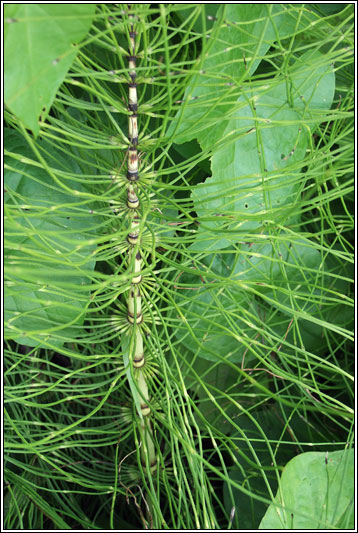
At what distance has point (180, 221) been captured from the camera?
72cm

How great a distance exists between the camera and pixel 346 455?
2.44 ft

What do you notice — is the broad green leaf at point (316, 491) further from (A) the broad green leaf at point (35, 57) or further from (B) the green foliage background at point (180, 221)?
(A) the broad green leaf at point (35, 57)

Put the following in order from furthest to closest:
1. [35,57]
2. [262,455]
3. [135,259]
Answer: [262,455]
[135,259]
[35,57]

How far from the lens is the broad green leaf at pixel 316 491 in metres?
0.73

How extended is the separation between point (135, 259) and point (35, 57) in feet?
1.02

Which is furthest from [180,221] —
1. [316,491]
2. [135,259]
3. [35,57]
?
[316,491]

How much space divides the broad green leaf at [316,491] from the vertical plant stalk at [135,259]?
0.21 meters

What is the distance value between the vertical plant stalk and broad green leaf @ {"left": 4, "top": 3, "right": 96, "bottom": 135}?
0.06 metres

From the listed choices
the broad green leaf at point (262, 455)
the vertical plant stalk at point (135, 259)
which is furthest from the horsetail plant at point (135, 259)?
the broad green leaf at point (262, 455)

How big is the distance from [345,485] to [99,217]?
555 mm

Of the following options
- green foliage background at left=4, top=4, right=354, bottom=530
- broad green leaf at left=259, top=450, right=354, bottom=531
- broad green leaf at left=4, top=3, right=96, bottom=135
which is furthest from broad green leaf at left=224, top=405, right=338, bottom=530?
broad green leaf at left=4, top=3, right=96, bottom=135

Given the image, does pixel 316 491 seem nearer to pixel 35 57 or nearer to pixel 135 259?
pixel 135 259

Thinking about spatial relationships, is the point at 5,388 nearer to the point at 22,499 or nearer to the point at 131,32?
the point at 22,499

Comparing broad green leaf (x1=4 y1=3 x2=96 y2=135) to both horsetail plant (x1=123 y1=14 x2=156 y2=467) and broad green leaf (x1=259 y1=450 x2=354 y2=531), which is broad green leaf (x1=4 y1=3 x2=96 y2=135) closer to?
horsetail plant (x1=123 y1=14 x2=156 y2=467)
